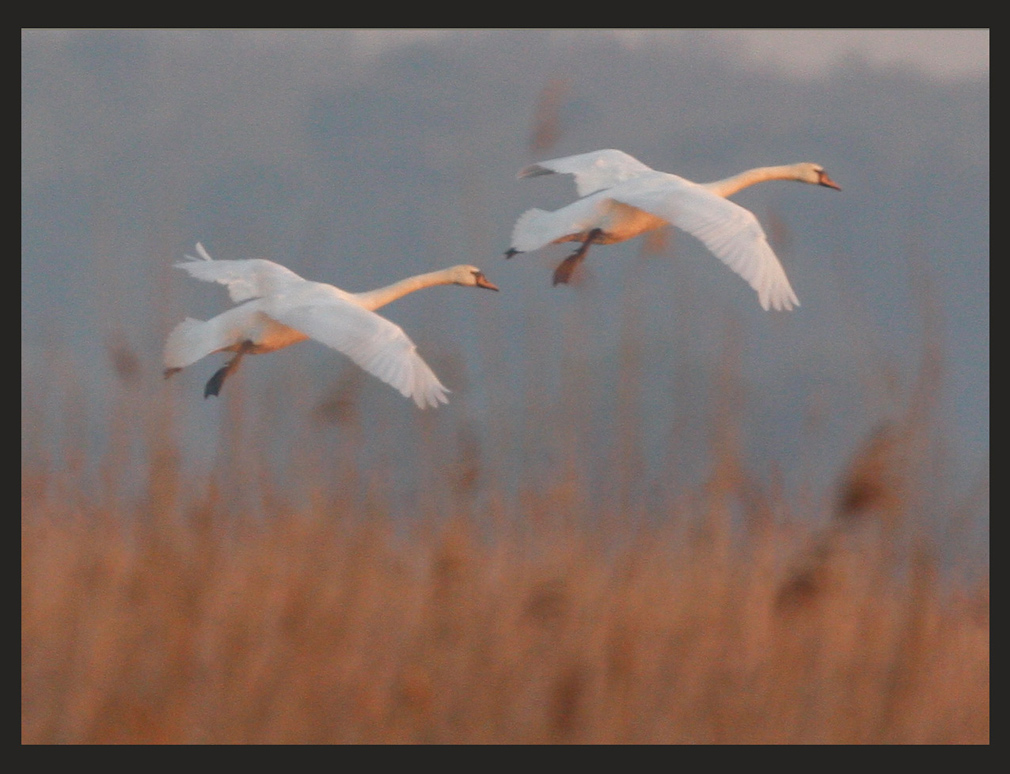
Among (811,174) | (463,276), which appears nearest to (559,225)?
(463,276)

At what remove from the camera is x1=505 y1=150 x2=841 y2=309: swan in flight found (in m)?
5.46

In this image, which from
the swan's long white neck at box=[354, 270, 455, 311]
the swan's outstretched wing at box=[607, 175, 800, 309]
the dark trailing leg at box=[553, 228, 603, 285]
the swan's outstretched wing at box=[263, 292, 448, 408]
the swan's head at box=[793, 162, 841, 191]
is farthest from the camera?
the swan's head at box=[793, 162, 841, 191]

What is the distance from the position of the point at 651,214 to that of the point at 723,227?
1.83 ft

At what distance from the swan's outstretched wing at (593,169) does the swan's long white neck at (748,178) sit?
359 mm

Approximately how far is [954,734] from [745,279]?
1.99 m

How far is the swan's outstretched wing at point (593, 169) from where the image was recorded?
6.77 m

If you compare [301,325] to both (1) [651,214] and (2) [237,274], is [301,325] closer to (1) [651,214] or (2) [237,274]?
(2) [237,274]

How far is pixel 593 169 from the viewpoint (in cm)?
691

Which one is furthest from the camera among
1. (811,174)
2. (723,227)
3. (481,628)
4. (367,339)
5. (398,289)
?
(811,174)

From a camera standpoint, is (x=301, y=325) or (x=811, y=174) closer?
(x=301, y=325)

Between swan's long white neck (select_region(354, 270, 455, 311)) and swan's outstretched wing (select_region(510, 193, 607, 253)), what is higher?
swan's outstretched wing (select_region(510, 193, 607, 253))

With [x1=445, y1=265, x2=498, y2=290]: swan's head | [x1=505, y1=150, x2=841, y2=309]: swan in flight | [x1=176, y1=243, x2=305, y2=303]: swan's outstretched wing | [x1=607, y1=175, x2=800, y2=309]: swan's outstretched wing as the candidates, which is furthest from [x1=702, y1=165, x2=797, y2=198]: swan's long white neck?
[x1=176, y1=243, x2=305, y2=303]: swan's outstretched wing

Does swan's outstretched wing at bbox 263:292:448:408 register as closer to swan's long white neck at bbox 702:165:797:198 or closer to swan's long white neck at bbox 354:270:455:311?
swan's long white neck at bbox 354:270:455:311

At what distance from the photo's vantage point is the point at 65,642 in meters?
3.65
